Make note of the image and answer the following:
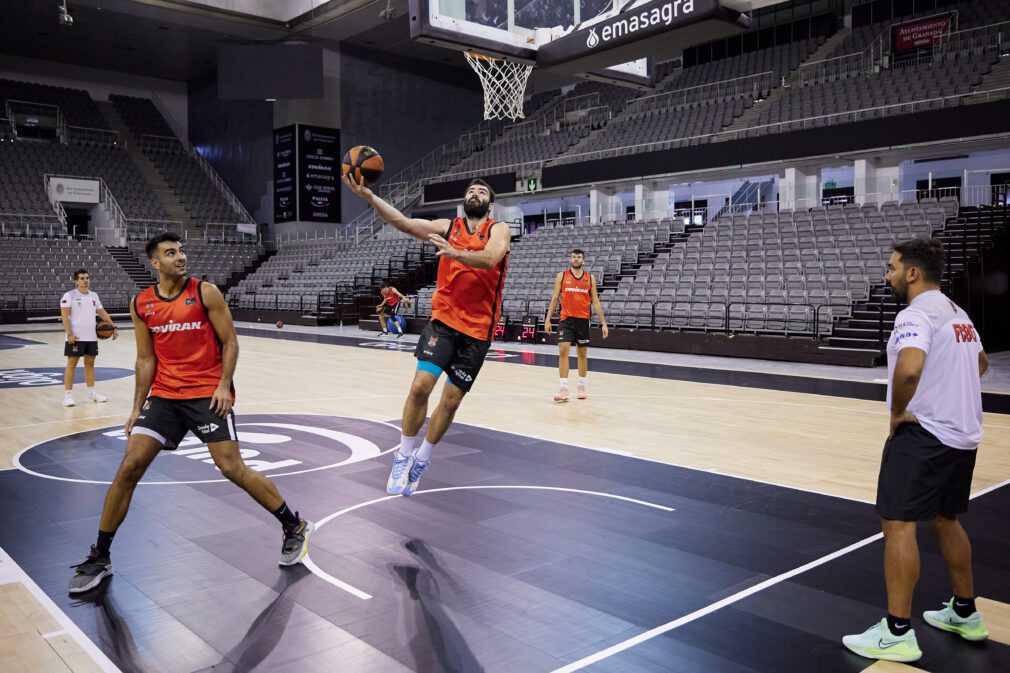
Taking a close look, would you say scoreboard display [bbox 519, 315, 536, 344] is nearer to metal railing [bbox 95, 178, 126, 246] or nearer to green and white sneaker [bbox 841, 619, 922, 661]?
green and white sneaker [bbox 841, 619, 922, 661]

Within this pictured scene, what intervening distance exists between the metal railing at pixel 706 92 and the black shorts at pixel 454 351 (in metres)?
25.1

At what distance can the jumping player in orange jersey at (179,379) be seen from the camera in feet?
13.0

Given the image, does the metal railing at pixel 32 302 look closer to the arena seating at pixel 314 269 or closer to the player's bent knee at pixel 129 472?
the arena seating at pixel 314 269

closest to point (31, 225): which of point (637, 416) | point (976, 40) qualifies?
point (637, 416)

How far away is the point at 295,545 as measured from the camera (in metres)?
4.13

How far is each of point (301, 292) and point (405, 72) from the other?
44.0ft

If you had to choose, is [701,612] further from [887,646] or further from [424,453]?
[424,453]

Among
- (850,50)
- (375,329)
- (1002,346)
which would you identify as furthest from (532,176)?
(1002,346)

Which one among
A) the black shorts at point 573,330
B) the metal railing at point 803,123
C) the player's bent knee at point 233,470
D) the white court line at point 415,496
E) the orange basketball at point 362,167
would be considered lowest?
the white court line at point 415,496

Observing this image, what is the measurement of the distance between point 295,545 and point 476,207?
7.14 feet

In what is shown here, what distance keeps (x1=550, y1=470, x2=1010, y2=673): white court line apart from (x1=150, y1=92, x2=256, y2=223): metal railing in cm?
3598

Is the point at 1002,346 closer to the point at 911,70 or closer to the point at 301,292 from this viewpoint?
the point at 911,70

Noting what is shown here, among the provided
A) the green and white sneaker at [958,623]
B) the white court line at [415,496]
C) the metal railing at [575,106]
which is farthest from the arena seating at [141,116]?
the green and white sneaker at [958,623]

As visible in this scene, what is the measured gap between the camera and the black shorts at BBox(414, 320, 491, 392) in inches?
198
